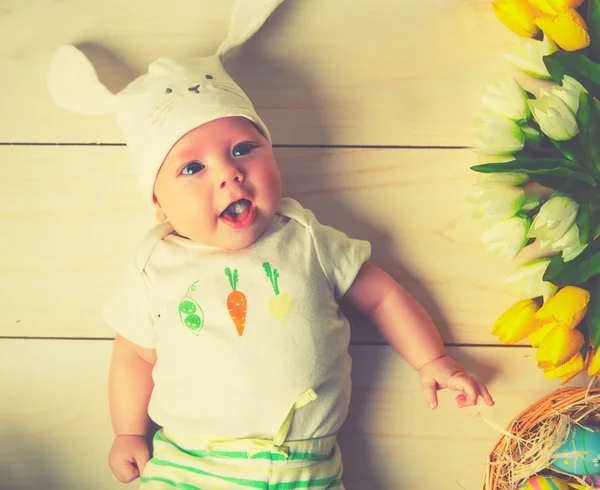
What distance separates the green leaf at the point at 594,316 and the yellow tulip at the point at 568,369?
0.02 m

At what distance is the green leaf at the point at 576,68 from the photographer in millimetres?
722

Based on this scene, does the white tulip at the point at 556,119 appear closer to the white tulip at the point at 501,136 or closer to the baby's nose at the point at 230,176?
the white tulip at the point at 501,136

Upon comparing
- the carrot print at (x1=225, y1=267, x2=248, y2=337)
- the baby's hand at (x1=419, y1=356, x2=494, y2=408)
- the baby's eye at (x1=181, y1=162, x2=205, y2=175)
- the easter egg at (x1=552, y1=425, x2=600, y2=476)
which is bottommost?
the easter egg at (x1=552, y1=425, x2=600, y2=476)

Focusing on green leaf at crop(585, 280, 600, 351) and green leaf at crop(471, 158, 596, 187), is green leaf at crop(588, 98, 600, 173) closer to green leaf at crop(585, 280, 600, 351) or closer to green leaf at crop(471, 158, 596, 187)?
green leaf at crop(471, 158, 596, 187)

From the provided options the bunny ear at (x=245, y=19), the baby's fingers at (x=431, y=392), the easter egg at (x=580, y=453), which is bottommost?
the easter egg at (x=580, y=453)

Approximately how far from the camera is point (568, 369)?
2.44 feet

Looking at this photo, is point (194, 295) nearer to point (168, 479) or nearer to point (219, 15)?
point (168, 479)

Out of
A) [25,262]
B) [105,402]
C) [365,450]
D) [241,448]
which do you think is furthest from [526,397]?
[25,262]

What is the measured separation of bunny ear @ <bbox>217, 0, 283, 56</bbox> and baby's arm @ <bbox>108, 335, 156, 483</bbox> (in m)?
0.38

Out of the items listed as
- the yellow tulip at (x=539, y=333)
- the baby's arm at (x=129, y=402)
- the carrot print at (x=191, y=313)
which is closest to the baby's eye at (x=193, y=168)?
the carrot print at (x=191, y=313)

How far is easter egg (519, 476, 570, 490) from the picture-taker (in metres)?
0.73

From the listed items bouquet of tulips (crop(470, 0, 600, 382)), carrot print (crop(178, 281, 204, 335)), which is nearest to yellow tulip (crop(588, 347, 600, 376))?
bouquet of tulips (crop(470, 0, 600, 382))

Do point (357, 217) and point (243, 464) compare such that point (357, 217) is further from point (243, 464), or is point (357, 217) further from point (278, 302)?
point (243, 464)

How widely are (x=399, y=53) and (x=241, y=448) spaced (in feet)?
1.69
